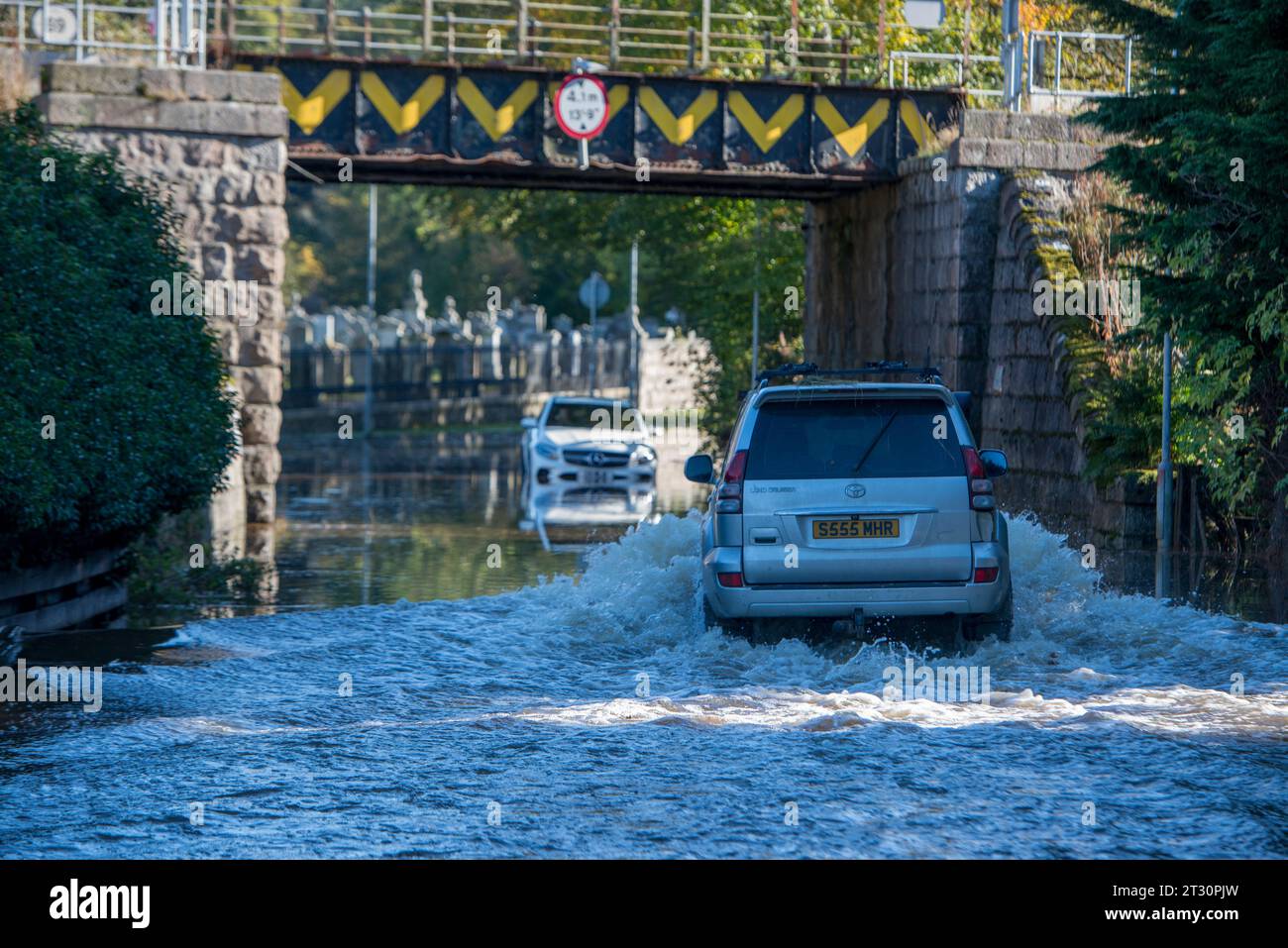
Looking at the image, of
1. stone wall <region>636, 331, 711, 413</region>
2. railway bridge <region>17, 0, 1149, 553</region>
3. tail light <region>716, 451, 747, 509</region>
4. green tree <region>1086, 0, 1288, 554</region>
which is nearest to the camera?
tail light <region>716, 451, 747, 509</region>

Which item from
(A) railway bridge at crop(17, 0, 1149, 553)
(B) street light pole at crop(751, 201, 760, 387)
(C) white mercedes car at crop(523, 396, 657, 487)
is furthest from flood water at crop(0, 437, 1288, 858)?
(B) street light pole at crop(751, 201, 760, 387)

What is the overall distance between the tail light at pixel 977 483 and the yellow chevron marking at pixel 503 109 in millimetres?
15893

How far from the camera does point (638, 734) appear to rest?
9.04 m

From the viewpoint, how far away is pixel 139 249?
1541 cm

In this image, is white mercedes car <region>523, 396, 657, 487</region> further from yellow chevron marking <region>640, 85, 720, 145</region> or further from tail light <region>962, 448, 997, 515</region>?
tail light <region>962, 448, 997, 515</region>

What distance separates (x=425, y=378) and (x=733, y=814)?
147ft

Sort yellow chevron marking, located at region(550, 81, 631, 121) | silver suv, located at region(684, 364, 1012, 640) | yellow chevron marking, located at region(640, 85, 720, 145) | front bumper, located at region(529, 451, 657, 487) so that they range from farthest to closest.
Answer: front bumper, located at region(529, 451, 657, 487) < yellow chevron marking, located at region(640, 85, 720, 145) < yellow chevron marking, located at region(550, 81, 631, 121) < silver suv, located at region(684, 364, 1012, 640)

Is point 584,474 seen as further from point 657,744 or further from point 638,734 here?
point 657,744

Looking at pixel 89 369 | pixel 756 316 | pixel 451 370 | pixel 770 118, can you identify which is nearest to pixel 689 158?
pixel 770 118

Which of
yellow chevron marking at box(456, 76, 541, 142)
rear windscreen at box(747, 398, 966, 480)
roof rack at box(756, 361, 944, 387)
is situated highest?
yellow chevron marking at box(456, 76, 541, 142)

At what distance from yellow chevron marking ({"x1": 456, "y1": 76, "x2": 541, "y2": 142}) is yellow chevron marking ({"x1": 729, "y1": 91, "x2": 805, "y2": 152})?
2.90m

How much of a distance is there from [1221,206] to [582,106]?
39.9ft

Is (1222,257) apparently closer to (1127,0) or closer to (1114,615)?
(1127,0)

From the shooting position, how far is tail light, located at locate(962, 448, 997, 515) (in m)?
10.7
